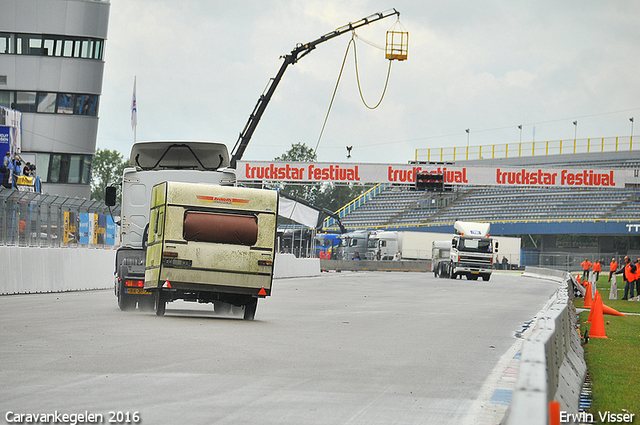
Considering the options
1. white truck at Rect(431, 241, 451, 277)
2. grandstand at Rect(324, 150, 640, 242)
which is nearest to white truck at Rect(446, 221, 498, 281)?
white truck at Rect(431, 241, 451, 277)

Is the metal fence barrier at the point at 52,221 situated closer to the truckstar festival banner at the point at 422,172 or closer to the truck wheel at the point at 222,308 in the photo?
the truck wheel at the point at 222,308

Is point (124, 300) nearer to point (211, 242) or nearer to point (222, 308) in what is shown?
point (222, 308)

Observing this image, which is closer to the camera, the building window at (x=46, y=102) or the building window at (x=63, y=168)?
the building window at (x=46, y=102)

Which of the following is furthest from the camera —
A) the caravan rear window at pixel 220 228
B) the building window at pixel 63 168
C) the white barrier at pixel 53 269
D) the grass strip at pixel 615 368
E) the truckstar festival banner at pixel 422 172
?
the truckstar festival banner at pixel 422 172

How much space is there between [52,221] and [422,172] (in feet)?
111

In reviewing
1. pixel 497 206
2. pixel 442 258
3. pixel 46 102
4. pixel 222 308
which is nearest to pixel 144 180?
pixel 222 308

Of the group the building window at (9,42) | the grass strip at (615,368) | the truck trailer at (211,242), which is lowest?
the grass strip at (615,368)

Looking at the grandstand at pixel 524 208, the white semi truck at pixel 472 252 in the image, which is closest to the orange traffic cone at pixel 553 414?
the white semi truck at pixel 472 252

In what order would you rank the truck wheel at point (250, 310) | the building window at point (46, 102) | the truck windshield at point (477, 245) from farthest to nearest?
the building window at point (46, 102)
the truck windshield at point (477, 245)
the truck wheel at point (250, 310)

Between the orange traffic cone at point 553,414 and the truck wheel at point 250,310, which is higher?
the orange traffic cone at point 553,414

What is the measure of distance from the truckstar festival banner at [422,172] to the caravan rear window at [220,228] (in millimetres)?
39313

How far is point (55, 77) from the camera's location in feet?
176

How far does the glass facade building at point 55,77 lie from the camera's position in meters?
52.3

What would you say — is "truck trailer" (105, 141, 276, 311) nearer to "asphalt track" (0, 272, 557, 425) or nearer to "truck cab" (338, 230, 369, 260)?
"asphalt track" (0, 272, 557, 425)
